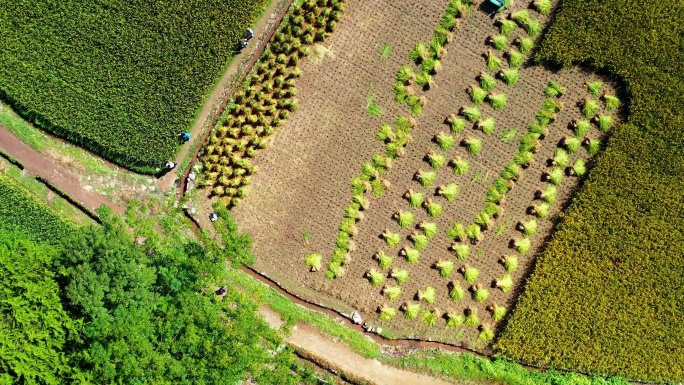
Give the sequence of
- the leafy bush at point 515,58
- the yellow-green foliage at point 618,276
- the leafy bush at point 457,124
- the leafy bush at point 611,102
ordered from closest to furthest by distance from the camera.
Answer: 1. the yellow-green foliage at point 618,276
2. the leafy bush at point 611,102
3. the leafy bush at point 515,58
4. the leafy bush at point 457,124

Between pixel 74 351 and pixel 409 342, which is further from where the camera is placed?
pixel 409 342

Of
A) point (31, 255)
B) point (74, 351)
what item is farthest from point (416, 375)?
point (31, 255)

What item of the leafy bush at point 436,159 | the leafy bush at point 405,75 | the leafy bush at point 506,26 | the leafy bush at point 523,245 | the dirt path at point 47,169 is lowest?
the dirt path at point 47,169

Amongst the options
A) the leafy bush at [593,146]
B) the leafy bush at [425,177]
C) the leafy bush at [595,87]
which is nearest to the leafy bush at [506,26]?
the leafy bush at [595,87]

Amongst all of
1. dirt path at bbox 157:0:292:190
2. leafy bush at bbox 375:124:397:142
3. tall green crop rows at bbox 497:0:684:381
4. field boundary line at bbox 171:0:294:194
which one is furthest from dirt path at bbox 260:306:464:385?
leafy bush at bbox 375:124:397:142

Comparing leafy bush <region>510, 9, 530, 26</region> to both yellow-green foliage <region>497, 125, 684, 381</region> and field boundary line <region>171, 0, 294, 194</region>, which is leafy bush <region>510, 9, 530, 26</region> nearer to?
yellow-green foliage <region>497, 125, 684, 381</region>

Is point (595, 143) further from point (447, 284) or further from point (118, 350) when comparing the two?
point (118, 350)

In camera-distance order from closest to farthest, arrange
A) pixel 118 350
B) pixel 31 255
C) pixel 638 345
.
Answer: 1. pixel 118 350
2. pixel 31 255
3. pixel 638 345

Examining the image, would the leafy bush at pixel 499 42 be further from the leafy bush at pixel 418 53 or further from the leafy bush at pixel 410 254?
the leafy bush at pixel 410 254
